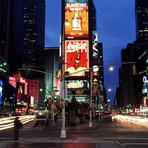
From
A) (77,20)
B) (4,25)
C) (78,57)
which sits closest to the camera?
(78,57)

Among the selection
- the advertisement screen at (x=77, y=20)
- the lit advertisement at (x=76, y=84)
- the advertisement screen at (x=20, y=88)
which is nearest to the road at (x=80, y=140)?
the advertisement screen at (x=77, y=20)

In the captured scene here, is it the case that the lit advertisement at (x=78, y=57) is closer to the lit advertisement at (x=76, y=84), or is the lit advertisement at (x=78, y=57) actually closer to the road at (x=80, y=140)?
the lit advertisement at (x=76, y=84)

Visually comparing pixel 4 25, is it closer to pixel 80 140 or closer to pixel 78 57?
pixel 78 57

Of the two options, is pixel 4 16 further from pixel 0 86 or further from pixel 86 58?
pixel 86 58

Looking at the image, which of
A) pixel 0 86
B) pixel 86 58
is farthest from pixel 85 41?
pixel 0 86

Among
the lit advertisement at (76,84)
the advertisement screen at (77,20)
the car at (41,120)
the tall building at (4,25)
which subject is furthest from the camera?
the tall building at (4,25)

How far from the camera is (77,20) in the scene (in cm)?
10606

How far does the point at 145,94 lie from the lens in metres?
184

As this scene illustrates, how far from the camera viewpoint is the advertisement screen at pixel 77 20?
106 meters

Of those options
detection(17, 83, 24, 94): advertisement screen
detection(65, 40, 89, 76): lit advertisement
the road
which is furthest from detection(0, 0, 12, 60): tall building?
the road

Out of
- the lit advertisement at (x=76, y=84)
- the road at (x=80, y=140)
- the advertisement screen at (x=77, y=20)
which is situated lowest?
the road at (x=80, y=140)

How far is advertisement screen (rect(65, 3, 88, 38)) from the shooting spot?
349ft

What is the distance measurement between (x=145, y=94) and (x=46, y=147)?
178 meters

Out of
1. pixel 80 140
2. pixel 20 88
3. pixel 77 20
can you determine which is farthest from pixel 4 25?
pixel 80 140
